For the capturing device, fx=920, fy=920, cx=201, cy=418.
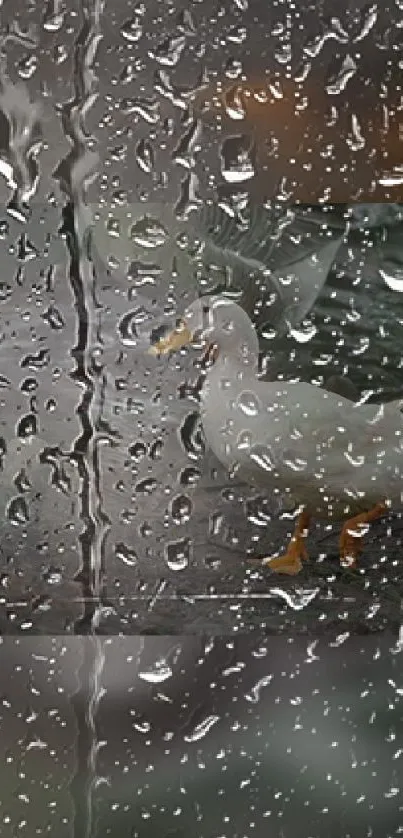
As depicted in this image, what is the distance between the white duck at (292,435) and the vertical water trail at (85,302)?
0.06 m

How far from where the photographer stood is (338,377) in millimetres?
777

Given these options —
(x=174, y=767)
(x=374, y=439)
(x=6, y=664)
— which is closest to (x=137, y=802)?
(x=174, y=767)

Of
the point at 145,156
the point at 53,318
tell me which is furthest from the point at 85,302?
the point at 145,156

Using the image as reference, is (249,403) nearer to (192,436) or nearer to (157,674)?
(192,436)

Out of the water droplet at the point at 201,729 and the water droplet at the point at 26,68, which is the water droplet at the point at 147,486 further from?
the water droplet at the point at 26,68

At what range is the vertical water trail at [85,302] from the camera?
2.52ft

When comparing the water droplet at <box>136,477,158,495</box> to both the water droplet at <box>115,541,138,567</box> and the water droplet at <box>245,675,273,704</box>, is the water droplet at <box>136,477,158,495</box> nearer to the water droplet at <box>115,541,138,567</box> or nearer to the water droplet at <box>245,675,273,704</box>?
the water droplet at <box>115,541,138,567</box>

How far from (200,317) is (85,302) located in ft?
0.32

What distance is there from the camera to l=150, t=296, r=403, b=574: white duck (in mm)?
765

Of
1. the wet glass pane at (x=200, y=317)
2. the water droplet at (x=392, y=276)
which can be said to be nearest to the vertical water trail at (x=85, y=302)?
the wet glass pane at (x=200, y=317)

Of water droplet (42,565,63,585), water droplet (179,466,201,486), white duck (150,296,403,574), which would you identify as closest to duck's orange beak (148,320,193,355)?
white duck (150,296,403,574)

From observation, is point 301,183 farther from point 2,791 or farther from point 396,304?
point 2,791

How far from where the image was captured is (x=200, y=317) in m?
0.78

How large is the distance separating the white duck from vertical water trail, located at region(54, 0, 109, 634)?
0.06m
